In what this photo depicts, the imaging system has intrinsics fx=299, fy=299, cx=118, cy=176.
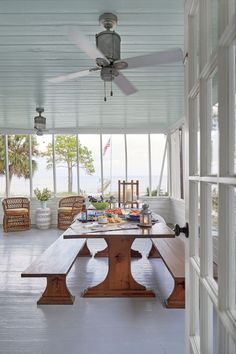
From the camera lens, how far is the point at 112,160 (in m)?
8.07

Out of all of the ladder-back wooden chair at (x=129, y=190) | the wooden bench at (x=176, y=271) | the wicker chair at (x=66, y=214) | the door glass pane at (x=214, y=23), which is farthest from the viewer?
the wicker chair at (x=66, y=214)

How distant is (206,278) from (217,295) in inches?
6.1

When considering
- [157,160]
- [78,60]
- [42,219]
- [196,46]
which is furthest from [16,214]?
[196,46]

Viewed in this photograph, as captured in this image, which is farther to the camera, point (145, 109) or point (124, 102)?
point (145, 109)

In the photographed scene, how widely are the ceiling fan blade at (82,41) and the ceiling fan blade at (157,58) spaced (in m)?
0.29

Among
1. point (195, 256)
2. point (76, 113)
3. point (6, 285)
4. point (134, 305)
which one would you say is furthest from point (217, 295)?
point (76, 113)

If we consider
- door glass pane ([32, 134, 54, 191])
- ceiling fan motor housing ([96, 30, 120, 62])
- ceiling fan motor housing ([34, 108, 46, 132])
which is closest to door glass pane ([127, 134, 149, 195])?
door glass pane ([32, 134, 54, 191])

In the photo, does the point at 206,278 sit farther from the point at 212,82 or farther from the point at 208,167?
the point at 212,82

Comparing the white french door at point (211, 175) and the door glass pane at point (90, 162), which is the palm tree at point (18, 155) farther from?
the white french door at point (211, 175)

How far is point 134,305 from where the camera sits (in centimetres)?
288

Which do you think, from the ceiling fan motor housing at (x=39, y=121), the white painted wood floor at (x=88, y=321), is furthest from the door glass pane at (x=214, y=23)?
the ceiling fan motor housing at (x=39, y=121)

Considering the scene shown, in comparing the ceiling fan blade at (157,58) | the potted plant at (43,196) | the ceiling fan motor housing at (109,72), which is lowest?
the potted plant at (43,196)

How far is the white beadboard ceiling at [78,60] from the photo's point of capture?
7.27ft

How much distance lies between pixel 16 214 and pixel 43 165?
1.61 meters
